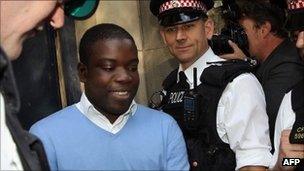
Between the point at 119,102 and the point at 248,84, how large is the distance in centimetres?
81

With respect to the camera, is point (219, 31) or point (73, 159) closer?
point (73, 159)

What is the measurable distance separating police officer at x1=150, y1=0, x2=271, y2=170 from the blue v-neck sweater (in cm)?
44

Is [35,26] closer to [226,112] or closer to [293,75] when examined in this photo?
[226,112]

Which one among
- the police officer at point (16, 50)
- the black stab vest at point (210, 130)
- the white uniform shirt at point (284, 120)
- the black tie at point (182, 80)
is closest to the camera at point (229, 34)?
the black tie at point (182, 80)

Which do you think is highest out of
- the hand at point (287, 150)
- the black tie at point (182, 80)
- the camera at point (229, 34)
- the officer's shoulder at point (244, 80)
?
the camera at point (229, 34)

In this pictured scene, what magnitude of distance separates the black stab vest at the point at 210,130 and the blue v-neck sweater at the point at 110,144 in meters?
0.44

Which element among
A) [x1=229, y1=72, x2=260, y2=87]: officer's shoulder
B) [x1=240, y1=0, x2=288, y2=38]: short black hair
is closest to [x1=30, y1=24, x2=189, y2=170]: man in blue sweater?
[x1=229, y1=72, x2=260, y2=87]: officer's shoulder

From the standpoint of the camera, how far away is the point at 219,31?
4.09 m

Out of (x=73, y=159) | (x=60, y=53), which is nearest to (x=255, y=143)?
(x=73, y=159)

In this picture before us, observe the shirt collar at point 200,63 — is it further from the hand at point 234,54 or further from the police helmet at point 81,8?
A: the police helmet at point 81,8

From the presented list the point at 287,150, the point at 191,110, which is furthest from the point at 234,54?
the point at 287,150

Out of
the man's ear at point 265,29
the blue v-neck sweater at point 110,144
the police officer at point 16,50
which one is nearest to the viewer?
the police officer at point 16,50

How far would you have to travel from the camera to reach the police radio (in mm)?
2863

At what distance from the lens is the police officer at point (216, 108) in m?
2.74
